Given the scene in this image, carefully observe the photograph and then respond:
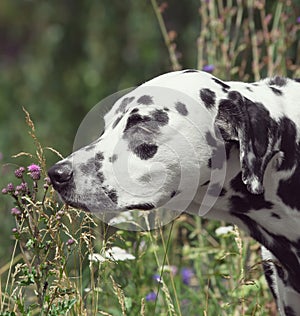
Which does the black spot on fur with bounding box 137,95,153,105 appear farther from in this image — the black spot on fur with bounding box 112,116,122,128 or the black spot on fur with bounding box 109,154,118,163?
the black spot on fur with bounding box 109,154,118,163

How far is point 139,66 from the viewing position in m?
7.24

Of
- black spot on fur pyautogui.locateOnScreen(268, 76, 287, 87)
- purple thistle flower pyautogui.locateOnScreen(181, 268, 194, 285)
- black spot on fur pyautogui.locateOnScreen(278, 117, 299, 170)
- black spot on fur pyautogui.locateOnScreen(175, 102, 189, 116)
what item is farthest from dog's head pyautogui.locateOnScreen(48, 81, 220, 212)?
purple thistle flower pyautogui.locateOnScreen(181, 268, 194, 285)

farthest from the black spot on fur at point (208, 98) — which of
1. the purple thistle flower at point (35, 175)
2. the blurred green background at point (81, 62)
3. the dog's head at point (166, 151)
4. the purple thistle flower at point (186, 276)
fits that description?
the blurred green background at point (81, 62)

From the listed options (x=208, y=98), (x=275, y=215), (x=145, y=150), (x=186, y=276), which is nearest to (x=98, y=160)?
(x=145, y=150)

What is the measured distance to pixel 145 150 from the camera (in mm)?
2713

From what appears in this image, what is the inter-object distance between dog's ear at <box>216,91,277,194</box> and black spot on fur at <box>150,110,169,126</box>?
6.1 inches

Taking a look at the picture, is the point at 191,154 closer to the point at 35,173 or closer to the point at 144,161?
the point at 144,161

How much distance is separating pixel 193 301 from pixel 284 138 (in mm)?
1167

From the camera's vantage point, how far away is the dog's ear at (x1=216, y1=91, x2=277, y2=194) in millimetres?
2699

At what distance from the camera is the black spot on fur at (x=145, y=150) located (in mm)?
2713

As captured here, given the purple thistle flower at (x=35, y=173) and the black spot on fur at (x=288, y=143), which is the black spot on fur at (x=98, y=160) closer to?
the purple thistle flower at (x=35, y=173)

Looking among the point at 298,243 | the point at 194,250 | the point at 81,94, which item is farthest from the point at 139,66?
the point at 298,243

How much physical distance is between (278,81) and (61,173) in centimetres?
79

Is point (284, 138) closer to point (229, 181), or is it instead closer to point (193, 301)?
point (229, 181)
